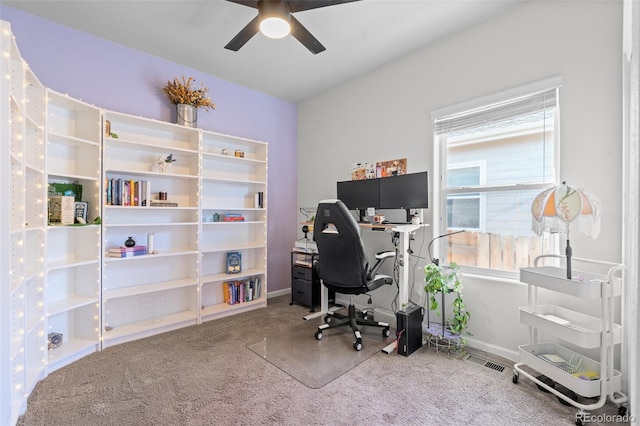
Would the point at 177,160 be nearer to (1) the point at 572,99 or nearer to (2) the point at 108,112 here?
(2) the point at 108,112

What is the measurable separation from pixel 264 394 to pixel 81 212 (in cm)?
216

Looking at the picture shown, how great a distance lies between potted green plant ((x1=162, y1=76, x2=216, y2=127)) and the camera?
324cm

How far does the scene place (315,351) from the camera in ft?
8.57

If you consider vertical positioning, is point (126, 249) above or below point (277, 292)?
above

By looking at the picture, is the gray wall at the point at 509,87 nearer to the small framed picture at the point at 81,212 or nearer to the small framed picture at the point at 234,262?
the small framed picture at the point at 234,262

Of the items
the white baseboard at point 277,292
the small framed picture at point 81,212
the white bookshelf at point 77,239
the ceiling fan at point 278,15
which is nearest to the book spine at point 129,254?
the white bookshelf at point 77,239

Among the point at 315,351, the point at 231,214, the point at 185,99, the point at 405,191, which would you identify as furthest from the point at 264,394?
the point at 185,99

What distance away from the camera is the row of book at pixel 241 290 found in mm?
3601

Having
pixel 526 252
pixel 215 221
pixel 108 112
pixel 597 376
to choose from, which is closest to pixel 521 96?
pixel 526 252

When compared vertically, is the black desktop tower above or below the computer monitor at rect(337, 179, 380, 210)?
below

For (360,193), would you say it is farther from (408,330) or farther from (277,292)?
(277,292)

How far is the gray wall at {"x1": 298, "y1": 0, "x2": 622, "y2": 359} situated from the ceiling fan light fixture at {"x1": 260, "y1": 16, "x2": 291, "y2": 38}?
5.06 feet

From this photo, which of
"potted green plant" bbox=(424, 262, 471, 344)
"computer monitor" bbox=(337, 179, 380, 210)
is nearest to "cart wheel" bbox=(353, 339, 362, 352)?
"potted green plant" bbox=(424, 262, 471, 344)

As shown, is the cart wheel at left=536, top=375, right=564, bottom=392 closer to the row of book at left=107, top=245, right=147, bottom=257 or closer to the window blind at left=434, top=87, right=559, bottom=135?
the window blind at left=434, top=87, right=559, bottom=135
